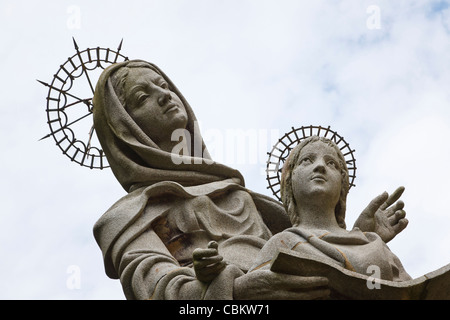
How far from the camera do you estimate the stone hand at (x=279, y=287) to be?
9.38 meters

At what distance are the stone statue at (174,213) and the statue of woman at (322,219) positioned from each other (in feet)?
0.28

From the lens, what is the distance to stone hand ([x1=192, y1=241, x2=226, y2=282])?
30.5ft

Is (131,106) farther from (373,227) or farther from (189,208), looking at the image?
(373,227)

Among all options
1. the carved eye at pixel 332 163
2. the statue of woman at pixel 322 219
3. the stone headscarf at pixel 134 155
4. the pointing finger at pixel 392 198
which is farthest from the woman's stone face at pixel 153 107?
the pointing finger at pixel 392 198

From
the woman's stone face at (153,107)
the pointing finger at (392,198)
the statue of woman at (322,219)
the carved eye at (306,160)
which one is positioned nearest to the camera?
the statue of woman at (322,219)

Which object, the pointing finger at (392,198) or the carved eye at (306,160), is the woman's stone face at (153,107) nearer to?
the carved eye at (306,160)

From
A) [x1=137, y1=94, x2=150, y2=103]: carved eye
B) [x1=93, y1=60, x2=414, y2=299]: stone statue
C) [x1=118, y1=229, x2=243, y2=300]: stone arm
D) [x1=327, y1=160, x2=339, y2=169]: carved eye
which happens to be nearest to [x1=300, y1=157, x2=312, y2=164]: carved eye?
[x1=327, y1=160, x2=339, y2=169]: carved eye

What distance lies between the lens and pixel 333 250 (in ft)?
32.2

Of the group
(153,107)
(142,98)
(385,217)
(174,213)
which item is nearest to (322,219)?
(385,217)

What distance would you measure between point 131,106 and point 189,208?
1.58 m

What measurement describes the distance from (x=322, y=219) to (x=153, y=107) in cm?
250

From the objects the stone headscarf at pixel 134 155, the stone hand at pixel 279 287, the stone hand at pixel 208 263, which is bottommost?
the stone hand at pixel 279 287
